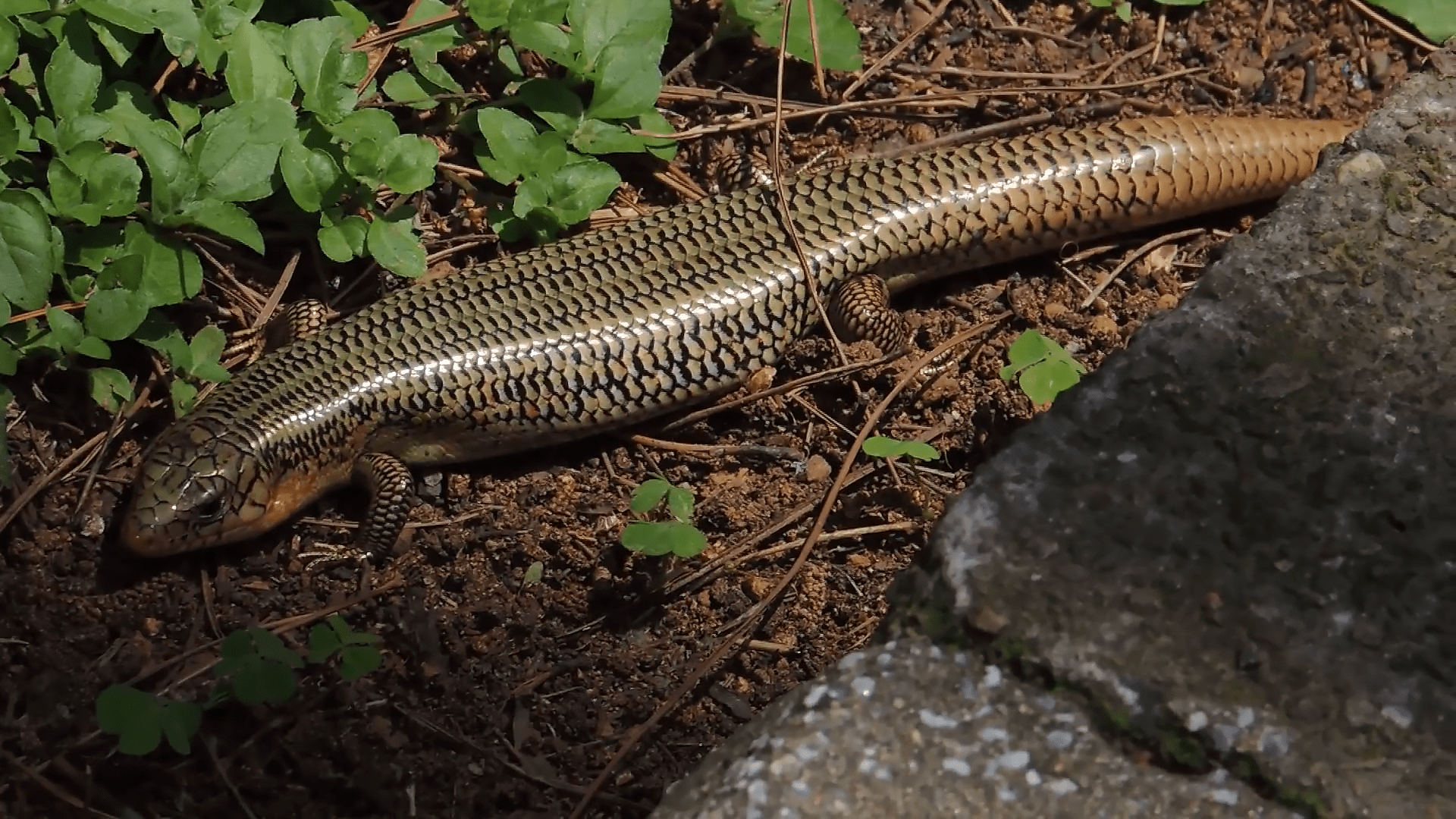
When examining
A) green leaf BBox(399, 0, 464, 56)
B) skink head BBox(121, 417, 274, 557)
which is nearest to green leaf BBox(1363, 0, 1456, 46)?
green leaf BBox(399, 0, 464, 56)

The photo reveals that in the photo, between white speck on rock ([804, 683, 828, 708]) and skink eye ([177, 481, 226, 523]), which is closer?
white speck on rock ([804, 683, 828, 708])

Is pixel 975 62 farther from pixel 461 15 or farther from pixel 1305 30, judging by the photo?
pixel 461 15

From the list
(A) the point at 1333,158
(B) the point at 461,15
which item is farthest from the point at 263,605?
(A) the point at 1333,158

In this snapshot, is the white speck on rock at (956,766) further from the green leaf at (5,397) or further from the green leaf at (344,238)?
the green leaf at (5,397)

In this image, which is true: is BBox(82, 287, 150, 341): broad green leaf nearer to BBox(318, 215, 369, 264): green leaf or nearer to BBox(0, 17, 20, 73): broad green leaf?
BBox(318, 215, 369, 264): green leaf

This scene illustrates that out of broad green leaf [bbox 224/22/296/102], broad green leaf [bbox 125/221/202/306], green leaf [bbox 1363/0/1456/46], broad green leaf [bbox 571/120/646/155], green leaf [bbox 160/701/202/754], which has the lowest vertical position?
green leaf [bbox 160/701/202/754]

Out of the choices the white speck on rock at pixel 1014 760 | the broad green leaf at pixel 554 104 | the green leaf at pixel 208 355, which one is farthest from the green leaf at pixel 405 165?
the white speck on rock at pixel 1014 760

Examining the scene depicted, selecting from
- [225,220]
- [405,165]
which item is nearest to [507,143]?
[405,165]
